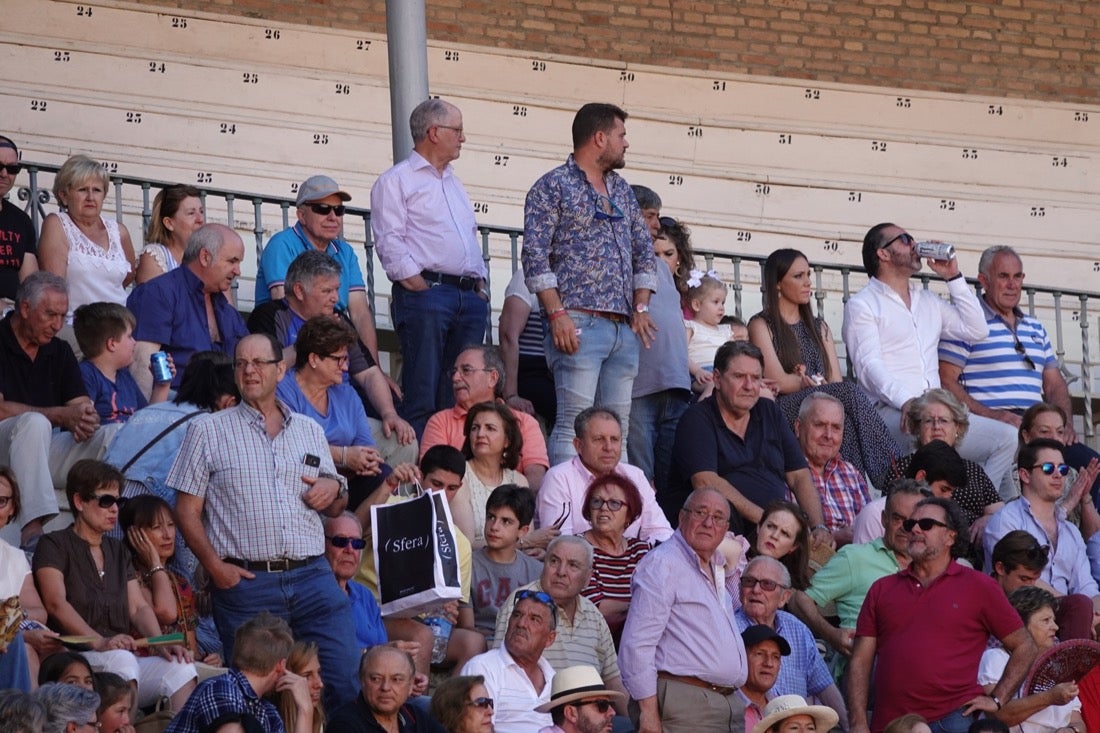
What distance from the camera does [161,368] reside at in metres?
8.68

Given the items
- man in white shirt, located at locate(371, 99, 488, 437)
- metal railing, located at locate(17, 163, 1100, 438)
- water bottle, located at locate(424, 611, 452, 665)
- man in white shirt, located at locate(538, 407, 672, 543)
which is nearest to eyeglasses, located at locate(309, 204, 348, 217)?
man in white shirt, located at locate(371, 99, 488, 437)

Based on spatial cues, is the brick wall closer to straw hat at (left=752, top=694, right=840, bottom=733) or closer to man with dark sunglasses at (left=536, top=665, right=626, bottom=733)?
straw hat at (left=752, top=694, right=840, bottom=733)

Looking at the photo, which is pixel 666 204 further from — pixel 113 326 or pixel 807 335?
pixel 113 326

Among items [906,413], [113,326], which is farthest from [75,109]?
[906,413]

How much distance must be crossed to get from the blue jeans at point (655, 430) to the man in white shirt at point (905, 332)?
1.18 meters

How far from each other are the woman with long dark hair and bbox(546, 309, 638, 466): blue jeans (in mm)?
1097

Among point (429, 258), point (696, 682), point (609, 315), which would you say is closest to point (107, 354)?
point (429, 258)

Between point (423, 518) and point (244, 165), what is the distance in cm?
680

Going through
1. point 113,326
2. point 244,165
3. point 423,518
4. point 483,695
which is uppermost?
point 244,165

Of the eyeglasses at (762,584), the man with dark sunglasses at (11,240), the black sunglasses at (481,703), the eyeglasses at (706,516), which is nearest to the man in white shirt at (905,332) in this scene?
the eyeglasses at (762,584)

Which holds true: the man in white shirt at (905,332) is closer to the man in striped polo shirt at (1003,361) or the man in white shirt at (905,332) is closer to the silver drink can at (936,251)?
the silver drink can at (936,251)

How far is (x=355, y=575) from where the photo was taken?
8.25 metres

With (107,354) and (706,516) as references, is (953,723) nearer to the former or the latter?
(706,516)

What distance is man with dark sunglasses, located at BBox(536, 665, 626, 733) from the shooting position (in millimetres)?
7176
